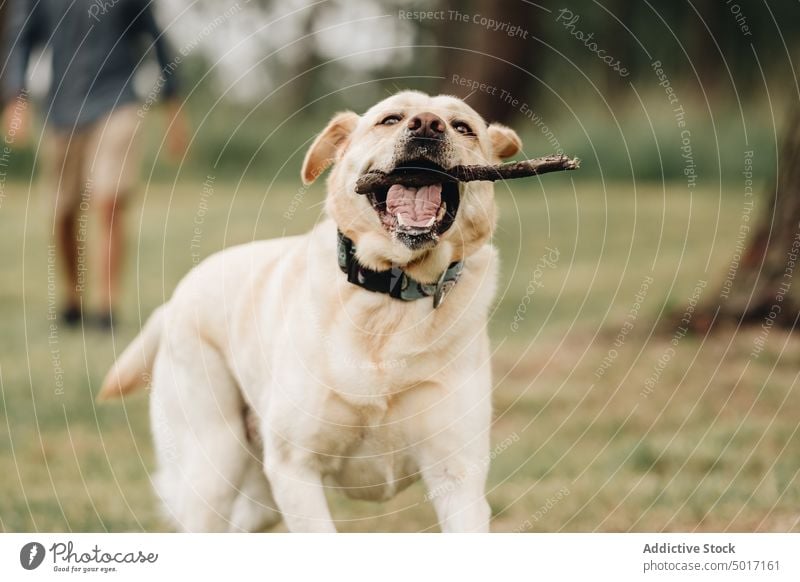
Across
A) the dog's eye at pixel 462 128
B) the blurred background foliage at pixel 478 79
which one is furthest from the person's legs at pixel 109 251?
the dog's eye at pixel 462 128

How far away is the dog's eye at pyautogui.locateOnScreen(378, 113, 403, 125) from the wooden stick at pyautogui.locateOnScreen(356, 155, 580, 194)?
0.21 meters

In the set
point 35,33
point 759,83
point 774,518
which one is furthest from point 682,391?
point 759,83

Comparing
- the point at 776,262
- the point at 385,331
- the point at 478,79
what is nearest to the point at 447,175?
the point at 385,331

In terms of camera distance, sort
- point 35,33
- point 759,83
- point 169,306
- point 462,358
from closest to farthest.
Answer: point 462,358 < point 169,306 < point 35,33 < point 759,83

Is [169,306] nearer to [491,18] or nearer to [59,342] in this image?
[59,342]

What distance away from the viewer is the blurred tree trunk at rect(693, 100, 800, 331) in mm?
6086

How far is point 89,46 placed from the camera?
6.86 metres

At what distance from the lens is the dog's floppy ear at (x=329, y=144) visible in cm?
360

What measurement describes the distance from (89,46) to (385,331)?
4368 millimetres

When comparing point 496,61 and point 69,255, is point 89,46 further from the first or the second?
point 496,61

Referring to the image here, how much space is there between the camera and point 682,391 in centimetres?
578

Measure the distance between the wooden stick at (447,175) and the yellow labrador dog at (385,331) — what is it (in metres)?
0.03

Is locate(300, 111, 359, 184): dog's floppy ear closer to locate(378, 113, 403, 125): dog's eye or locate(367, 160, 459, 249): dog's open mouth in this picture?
locate(378, 113, 403, 125): dog's eye

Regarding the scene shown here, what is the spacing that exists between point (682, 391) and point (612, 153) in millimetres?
4941
